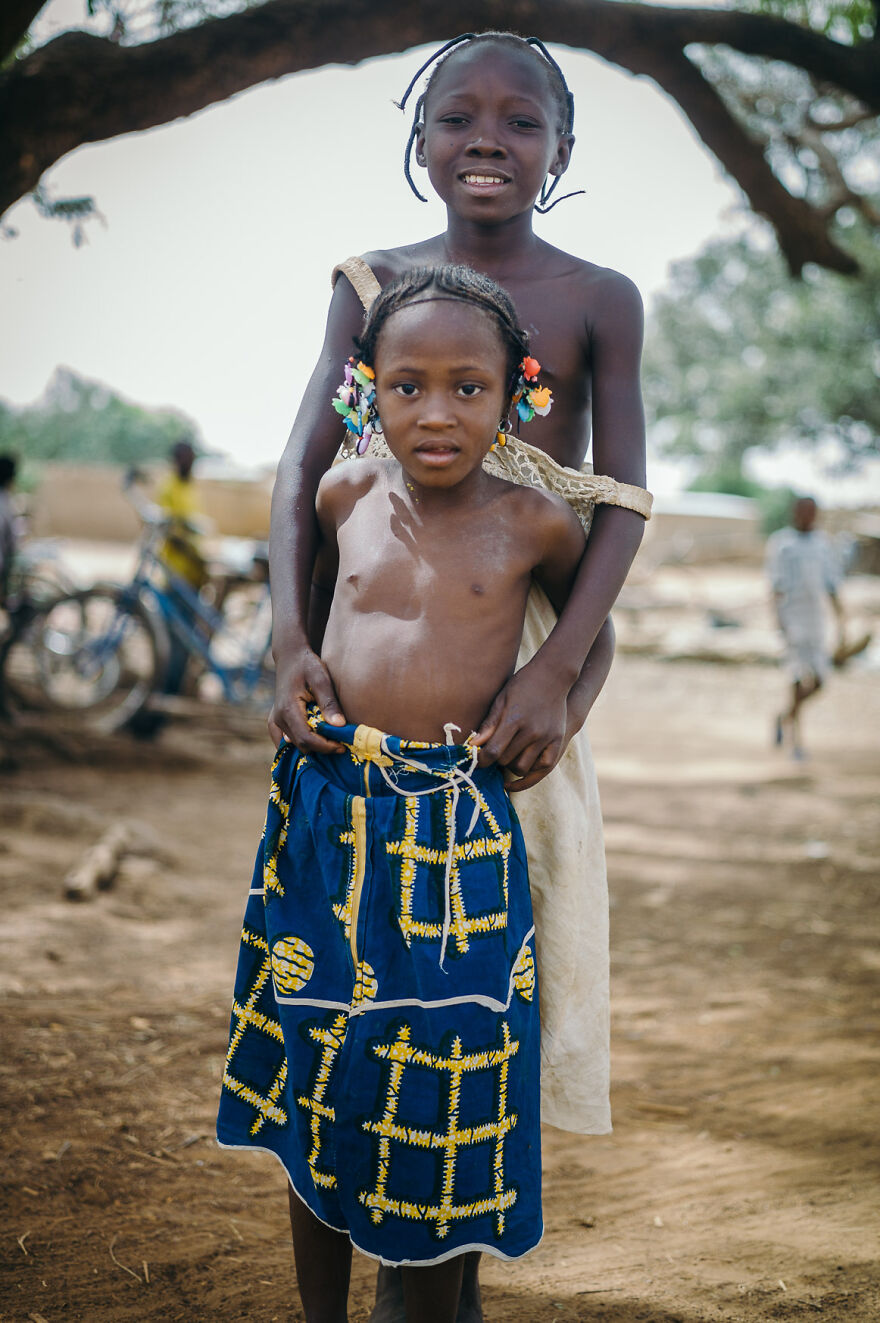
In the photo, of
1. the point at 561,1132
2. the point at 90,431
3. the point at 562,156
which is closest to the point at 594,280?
the point at 562,156

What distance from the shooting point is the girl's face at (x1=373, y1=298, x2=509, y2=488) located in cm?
154

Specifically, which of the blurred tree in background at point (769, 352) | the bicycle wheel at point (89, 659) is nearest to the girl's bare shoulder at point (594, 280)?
the bicycle wheel at point (89, 659)

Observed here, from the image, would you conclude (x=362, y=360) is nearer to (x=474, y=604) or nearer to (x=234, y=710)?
(x=474, y=604)

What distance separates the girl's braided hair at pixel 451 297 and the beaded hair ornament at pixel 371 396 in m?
0.02

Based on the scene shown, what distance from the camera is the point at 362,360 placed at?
1648 mm

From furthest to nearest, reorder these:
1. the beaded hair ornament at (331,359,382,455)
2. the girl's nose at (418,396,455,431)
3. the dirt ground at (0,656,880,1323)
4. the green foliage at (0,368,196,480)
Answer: the green foliage at (0,368,196,480), the dirt ground at (0,656,880,1323), the beaded hair ornament at (331,359,382,455), the girl's nose at (418,396,455,431)

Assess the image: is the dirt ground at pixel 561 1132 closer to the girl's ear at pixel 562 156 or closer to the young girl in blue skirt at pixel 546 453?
the young girl in blue skirt at pixel 546 453

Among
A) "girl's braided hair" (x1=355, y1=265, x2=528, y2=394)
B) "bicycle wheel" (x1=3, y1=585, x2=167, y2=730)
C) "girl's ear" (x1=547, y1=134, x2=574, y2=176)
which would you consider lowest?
A: "bicycle wheel" (x1=3, y1=585, x2=167, y2=730)

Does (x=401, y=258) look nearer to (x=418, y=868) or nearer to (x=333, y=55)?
(x=418, y=868)

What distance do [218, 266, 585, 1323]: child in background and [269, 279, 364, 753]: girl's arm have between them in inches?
1.5

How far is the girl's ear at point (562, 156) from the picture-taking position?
1.80 metres

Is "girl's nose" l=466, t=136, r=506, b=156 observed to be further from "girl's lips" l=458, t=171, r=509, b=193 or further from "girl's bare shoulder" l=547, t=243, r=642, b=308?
"girl's bare shoulder" l=547, t=243, r=642, b=308

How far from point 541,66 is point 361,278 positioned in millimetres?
423

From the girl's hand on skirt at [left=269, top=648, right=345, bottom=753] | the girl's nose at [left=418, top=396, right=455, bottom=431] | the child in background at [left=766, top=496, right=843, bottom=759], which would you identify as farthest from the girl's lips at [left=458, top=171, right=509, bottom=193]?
the child in background at [left=766, top=496, right=843, bottom=759]
